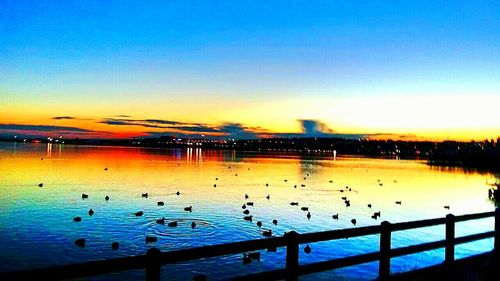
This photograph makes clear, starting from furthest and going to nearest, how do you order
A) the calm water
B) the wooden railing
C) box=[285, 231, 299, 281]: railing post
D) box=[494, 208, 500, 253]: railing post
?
the calm water → box=[494, 208, 500, 253]: railing post → box=[285, 231, 299, 281]: railing post → the wooden railing

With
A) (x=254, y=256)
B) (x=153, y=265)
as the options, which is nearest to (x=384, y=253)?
(x=153, y=265)

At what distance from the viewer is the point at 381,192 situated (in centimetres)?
5384

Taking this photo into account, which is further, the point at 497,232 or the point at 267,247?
the point at 497,232

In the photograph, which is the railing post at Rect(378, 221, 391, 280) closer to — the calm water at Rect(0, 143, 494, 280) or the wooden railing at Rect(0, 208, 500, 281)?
the wooden railing at Rect(0, 208, 500, 281)

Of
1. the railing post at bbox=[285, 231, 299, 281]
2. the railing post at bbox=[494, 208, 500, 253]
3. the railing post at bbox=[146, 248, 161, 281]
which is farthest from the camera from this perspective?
the railing post at bbox=[494, 208, 500, 253]

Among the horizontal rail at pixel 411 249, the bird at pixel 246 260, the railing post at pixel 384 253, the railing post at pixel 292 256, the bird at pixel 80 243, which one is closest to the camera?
the railing post at pixel 292 256

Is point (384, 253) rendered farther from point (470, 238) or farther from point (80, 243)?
point (80, 243)

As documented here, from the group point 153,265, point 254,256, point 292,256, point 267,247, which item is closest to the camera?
point 153,265

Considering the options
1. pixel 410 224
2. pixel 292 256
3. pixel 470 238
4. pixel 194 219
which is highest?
pixel 410 224

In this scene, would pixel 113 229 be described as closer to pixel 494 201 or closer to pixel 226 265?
pixel 226 265

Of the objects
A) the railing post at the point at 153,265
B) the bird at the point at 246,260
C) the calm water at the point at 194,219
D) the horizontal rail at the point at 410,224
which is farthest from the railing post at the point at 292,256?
the bird at the point at 246,260

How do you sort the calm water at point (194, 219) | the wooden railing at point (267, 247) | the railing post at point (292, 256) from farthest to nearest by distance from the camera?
the calm water at point (194, 219) < the railing post at point (292, 256) < the wooden railing at point (267, 247)

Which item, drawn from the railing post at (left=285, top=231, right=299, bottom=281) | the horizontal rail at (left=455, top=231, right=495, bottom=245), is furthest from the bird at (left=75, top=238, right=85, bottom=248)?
the horizontal rail at (left=455, top=231, right=495, bottom=245)

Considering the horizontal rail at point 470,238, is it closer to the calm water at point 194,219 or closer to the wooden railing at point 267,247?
the wooden railing at point 267,247
